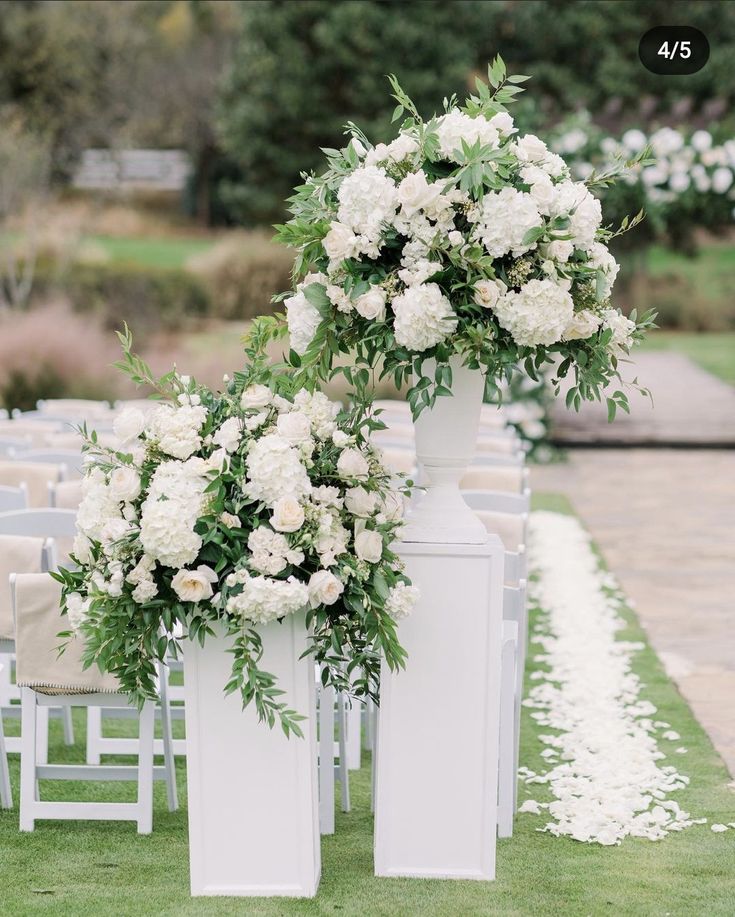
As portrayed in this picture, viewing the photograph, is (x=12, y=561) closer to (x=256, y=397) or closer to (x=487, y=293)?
(x=256, y=397)

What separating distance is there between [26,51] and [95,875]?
51.0 ft

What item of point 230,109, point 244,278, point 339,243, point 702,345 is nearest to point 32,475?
point 339,243

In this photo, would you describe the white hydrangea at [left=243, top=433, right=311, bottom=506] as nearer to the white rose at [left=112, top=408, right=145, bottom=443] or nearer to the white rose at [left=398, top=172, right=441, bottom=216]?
the white rose at [left=112, top=408, right=145, bottom=443]

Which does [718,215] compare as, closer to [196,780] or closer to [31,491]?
[31,491]

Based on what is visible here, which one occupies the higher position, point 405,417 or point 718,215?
point 718,215

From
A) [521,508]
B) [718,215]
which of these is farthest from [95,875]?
[718,215]

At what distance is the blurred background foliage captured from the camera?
16.5 meters

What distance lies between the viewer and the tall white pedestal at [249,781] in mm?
3564

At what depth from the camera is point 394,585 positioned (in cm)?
348

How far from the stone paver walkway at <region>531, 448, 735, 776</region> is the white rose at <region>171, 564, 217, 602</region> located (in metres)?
2.45

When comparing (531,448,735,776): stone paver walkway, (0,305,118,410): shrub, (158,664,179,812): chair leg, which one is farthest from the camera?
(0,305,118,410): shrub

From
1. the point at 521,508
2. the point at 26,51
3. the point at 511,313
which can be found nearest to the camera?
the point at 511,313

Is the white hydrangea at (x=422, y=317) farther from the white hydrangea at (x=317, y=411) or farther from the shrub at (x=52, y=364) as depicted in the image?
the shrub at (x=52, y=364)

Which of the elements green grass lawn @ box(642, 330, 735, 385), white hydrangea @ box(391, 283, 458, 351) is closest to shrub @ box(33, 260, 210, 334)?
green grass lawn @ box(642, 330, 735, 385)
